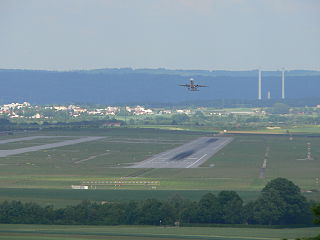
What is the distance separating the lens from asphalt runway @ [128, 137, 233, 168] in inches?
4006

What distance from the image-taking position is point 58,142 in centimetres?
13600

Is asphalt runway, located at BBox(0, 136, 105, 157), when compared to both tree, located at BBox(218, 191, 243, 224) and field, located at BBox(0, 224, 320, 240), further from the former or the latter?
field, located at BBox(0, 224, 320, 240)

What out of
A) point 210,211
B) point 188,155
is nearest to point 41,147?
point 188,155

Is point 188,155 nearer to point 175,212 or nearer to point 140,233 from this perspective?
point 175,212

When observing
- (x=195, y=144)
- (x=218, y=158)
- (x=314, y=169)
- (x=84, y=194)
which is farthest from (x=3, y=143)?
(x=84, y=194)

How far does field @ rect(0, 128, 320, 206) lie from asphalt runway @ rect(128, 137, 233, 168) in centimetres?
138

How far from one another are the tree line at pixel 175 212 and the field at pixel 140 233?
6.58ft

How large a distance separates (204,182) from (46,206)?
2088 cm

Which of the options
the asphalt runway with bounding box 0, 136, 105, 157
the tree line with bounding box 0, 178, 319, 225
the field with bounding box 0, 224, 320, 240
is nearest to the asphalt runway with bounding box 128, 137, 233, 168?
the asphalt runway with bounding box 0, 136, 105, 157

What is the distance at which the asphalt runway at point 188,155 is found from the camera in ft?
334

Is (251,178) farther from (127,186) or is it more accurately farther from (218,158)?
(218,158)

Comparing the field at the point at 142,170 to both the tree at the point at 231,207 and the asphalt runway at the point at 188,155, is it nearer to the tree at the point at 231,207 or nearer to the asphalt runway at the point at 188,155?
the asphalt runway at the point at 188,155

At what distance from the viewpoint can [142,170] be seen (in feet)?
313

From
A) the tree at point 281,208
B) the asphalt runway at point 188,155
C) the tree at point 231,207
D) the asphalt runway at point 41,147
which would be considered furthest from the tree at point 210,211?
the asphalt runway at point 41,147
